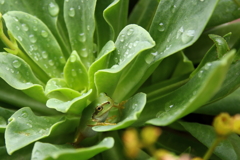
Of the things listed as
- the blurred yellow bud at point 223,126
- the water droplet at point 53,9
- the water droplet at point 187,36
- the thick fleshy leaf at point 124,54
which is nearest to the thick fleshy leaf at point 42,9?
the water droplet at point 53,9

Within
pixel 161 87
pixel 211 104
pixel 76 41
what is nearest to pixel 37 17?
pixel 76 41

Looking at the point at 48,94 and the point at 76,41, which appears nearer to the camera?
the point at 48,94

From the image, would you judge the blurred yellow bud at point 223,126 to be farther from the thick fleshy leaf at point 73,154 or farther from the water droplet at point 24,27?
the water droplet at point 24,27

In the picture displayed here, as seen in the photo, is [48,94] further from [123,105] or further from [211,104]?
[211,104]

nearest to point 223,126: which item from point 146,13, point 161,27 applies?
point 161,27

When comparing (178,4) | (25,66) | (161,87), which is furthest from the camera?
(161,87)

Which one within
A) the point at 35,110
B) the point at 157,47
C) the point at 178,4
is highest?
the point at 178,4

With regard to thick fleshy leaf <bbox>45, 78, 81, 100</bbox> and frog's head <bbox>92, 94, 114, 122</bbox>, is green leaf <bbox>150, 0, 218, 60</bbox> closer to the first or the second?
frog's head <bbox>92, 94, 114, 122</bbox>

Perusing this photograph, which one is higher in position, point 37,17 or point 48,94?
point 37,17
